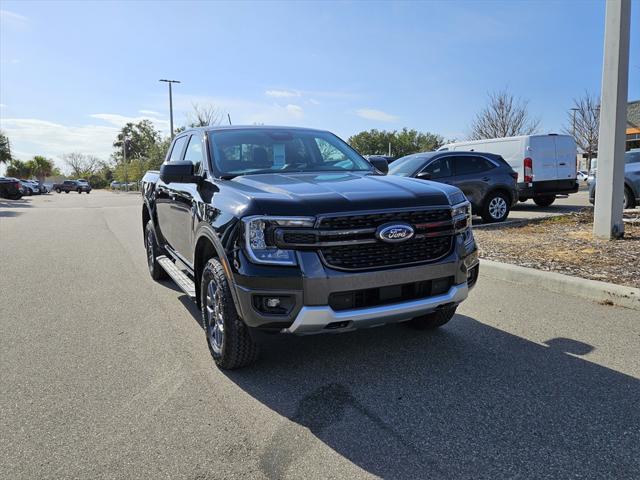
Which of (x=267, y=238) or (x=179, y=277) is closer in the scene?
(x=267, y=238)

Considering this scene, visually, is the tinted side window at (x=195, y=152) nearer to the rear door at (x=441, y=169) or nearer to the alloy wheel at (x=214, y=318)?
the alloy wheel at (x=214, y=318)

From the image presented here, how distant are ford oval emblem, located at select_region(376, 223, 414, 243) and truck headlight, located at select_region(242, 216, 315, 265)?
46cm

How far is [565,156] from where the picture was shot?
14.6m

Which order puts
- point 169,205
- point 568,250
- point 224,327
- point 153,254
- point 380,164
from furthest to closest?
point 568,250
point 153,254
point 169,205
point 380,164
point 224,327

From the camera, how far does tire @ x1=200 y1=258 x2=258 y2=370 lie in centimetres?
346

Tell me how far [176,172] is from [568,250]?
5.70m

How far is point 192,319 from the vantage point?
5.07 m

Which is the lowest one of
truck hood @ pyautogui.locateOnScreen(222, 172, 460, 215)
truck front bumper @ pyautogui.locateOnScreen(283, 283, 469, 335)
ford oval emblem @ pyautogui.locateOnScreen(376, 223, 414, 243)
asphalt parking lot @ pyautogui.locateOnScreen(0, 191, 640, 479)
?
asphalt parking lot @ pyautogui.locateOnScreen(0, 191, 640, 479)

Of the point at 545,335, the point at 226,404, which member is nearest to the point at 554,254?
the point at 545,335

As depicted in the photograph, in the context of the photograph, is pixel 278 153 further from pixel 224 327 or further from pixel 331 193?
pixel 224 327

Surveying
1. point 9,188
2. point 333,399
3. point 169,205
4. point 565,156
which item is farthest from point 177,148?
point 9,188

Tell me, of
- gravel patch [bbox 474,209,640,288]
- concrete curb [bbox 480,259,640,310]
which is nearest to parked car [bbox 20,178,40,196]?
gravel patch [bbox 474,209,640,288]

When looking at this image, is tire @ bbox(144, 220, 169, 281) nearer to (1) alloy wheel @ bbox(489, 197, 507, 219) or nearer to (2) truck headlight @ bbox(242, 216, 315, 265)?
(2) truck headlight @ bbox(242, 216, 315, 265)

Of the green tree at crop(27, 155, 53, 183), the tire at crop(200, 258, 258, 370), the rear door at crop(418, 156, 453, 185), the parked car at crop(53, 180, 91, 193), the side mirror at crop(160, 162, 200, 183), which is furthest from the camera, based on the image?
the green tree at crop(27, 155, 53, 183)
